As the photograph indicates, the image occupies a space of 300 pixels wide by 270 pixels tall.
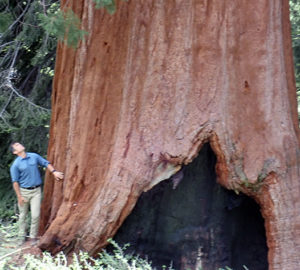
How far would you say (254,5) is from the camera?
5.52 m

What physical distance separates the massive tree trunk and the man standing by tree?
1.06 metres

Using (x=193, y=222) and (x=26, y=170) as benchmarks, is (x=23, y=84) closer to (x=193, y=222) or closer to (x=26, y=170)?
(x=26, y=170)

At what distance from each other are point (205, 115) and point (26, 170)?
103 inches

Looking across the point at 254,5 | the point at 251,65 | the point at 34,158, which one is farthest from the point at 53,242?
the point at 254,5

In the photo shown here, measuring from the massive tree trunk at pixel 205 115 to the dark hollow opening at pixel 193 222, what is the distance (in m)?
0.35

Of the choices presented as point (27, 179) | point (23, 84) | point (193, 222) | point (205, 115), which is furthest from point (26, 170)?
point (23, 84)

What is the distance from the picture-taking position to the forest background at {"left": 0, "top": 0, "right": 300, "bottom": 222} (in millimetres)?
9469

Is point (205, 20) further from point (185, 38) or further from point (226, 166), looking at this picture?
point (226, 166)

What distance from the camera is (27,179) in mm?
6711

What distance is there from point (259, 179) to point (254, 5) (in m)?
1.92

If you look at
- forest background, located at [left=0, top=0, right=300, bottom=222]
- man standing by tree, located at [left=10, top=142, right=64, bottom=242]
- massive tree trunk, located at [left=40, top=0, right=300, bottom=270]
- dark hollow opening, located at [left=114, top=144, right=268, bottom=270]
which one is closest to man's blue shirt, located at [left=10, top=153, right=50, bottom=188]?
man standing by tree, located at [left=10, top=142, right=64, bottom=242]

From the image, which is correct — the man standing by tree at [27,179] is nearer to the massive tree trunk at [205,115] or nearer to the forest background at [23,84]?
the massive tree trunk at [205,115]

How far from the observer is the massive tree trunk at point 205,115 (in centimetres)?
548

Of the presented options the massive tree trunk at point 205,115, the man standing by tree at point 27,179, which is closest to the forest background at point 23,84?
the man standing by tree at point 27,179
